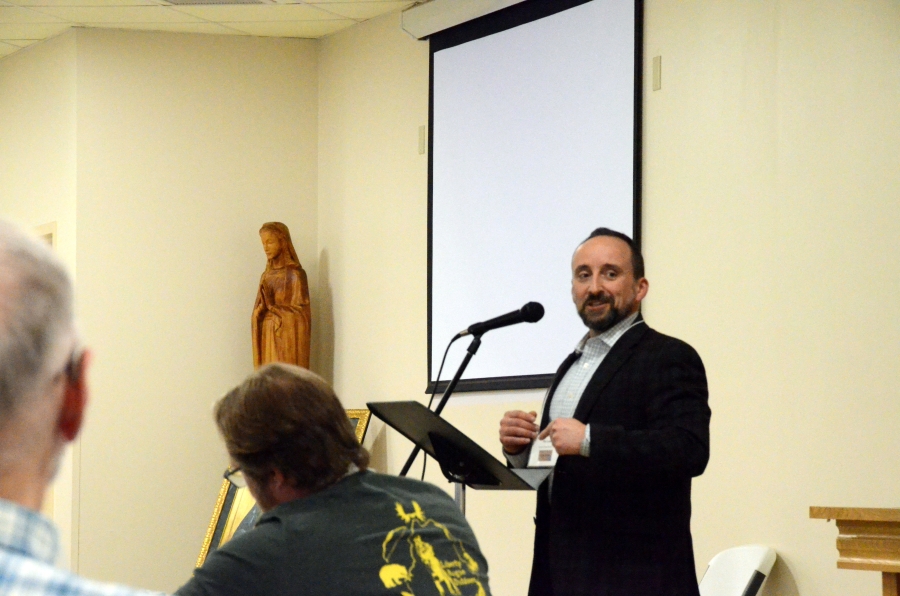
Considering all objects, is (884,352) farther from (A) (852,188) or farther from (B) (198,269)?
(B) (198,269)

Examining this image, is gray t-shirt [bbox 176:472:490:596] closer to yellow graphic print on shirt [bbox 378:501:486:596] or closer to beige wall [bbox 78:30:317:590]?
yellow graphic print on shirt [bbox 378:501:486:596]

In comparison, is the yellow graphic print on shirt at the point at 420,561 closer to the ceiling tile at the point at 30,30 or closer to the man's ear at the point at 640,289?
the man's ear at the point at 640,289

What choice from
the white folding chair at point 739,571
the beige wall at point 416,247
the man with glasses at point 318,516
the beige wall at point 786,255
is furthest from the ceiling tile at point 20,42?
the man with glasses at point 318,516

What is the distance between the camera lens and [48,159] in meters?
6.59

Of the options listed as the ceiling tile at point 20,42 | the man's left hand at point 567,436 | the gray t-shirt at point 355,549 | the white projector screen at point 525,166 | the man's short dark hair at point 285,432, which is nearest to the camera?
the gray t-shirt at point 355,549

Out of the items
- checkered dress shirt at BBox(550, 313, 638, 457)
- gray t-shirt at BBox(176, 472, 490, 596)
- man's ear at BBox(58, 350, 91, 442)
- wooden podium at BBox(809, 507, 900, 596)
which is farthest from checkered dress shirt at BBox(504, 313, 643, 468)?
man's ear at BBox(58, 350, 91, 442)

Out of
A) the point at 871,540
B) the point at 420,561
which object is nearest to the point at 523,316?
the point at 871,540

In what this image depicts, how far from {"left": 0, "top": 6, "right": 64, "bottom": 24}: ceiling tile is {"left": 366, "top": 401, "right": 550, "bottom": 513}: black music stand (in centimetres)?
466

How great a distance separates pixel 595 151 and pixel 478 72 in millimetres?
966

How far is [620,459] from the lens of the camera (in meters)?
2.47

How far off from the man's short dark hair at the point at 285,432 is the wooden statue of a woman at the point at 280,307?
4.48m

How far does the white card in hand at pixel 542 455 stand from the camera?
Result: 2.54m

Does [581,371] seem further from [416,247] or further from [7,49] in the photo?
[7,49]

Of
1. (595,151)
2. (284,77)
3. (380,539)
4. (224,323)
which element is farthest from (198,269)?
(380,539)
